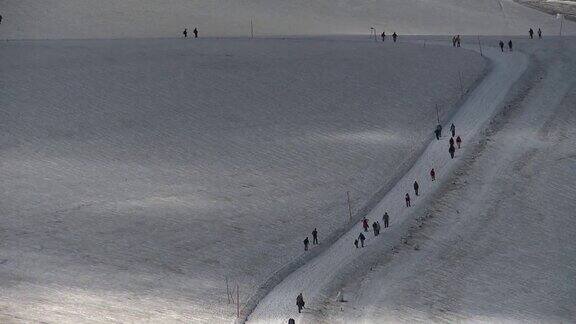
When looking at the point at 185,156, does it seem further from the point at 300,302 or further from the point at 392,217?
the point at 300,302

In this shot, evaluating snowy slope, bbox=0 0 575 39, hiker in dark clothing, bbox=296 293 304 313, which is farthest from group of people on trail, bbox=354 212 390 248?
snowy slope, bbox=0 0 575 39

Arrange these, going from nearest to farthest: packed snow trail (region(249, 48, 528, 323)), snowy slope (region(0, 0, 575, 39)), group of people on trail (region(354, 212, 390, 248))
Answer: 1. packed snow trail (region(249, 48, 528, 323))
2. group of people on trail (region(354, 212, 390, 248))
3. snowy slope (region(0, 0, 575, 39))

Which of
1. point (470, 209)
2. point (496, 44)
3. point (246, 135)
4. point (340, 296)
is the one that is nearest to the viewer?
point (340, 296)

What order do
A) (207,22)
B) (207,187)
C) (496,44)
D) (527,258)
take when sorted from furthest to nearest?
(207,22) → (496,44) → (207,187) → (527,258)

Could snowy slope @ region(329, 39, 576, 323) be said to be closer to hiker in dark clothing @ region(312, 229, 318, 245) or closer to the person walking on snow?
the person walking on snow

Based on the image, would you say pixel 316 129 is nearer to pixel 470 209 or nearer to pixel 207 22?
pixel 470 209

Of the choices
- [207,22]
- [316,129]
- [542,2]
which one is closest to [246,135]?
[316,129]

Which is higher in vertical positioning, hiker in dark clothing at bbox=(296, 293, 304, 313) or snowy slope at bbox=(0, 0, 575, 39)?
hiker in dark clothing at bbox=(296, 293, 304, 313)
